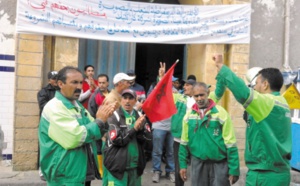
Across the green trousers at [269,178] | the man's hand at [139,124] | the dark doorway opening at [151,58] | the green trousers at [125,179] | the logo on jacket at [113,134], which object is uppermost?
the dark doorway opening at [151,58]

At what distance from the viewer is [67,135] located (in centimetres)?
307

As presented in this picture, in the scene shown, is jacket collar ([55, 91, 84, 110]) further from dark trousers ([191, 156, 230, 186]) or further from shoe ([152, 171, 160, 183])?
shoe ([152, 171, 160, 183])

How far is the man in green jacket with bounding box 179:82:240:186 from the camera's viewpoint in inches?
166

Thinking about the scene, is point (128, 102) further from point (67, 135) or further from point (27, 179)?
point (27, 179)

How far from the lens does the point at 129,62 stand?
823 centimetres

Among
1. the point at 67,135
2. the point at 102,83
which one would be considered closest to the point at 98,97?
the point at 102,83

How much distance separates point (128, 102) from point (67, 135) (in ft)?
4.54

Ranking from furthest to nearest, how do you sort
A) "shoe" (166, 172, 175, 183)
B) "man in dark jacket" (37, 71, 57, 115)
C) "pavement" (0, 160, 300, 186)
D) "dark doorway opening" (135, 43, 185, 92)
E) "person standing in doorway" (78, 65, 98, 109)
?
"dark doorway opening" (135, 43, 185, 92) → "shoe" (166, 172, 175, 183) → "person standing in doorway" (78, 65, 98, 109) → "pavement" (0, 160, 300, 186) → "man in dark jacket" (37, 71, 57, 115)

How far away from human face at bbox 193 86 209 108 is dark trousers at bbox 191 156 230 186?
66 cm

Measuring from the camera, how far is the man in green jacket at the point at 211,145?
4.21 m

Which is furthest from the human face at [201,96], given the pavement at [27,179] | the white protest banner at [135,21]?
the white protest banner at [135,21]

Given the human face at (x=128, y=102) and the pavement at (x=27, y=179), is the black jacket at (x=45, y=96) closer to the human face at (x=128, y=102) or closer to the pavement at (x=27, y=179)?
the pavement at (x=27, y=179)

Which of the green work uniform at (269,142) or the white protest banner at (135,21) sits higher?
the white protest banner at (135,21)

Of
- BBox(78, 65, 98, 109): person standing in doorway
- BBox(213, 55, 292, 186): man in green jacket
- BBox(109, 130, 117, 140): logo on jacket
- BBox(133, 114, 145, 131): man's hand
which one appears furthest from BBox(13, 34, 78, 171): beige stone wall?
BBox(213, 55, 292, 186): man in green jacket
